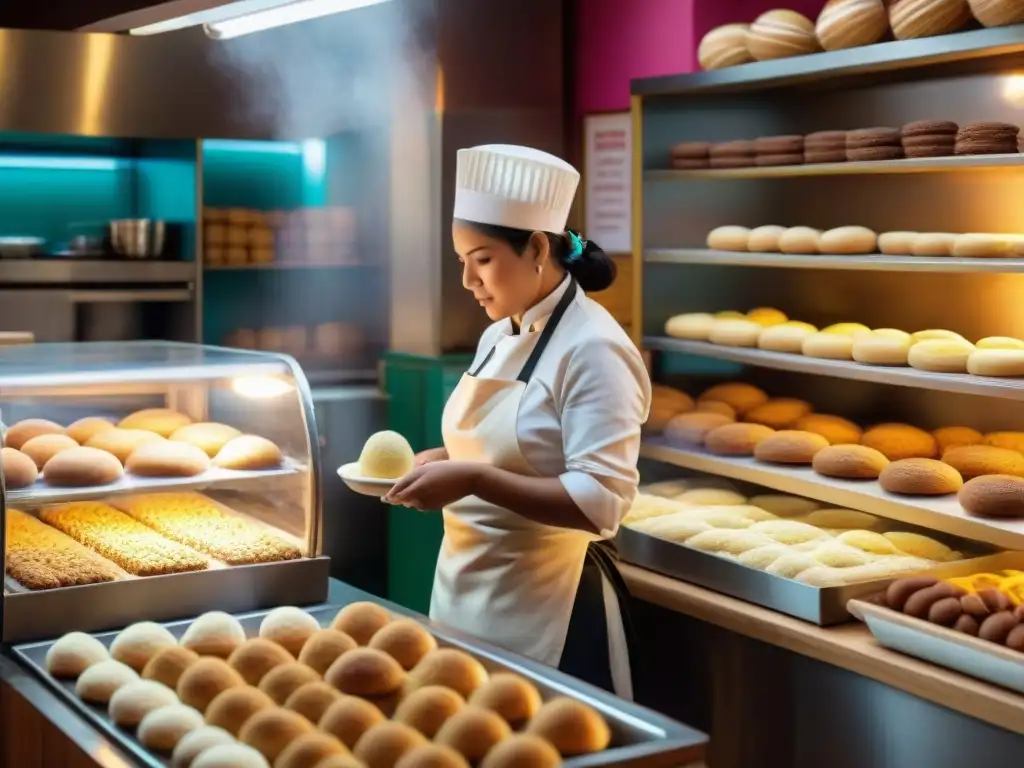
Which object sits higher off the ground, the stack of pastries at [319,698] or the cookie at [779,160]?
the cookie at [779,160]

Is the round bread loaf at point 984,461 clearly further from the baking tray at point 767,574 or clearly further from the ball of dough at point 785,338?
the ball of dough at point 785,338

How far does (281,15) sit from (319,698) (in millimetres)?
1646

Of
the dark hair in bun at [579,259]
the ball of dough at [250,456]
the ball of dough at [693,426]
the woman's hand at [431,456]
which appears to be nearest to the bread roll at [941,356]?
the ball of dough at [693,426]

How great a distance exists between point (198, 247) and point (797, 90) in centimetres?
240

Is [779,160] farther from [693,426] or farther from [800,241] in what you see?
[693,426]

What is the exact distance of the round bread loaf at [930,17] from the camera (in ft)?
10.9

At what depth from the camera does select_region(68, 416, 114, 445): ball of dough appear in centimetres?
296

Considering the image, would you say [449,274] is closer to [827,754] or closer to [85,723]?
[827,754]

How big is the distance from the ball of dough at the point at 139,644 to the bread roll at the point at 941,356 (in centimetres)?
192

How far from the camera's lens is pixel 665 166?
4211mm

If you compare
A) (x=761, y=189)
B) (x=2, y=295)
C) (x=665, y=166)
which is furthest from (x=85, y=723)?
(x=2, y=295)

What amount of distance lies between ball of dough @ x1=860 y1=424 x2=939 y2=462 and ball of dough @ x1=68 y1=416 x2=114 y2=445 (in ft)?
6.48

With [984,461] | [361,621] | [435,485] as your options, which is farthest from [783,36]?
[361,621]

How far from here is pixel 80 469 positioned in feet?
9.17
